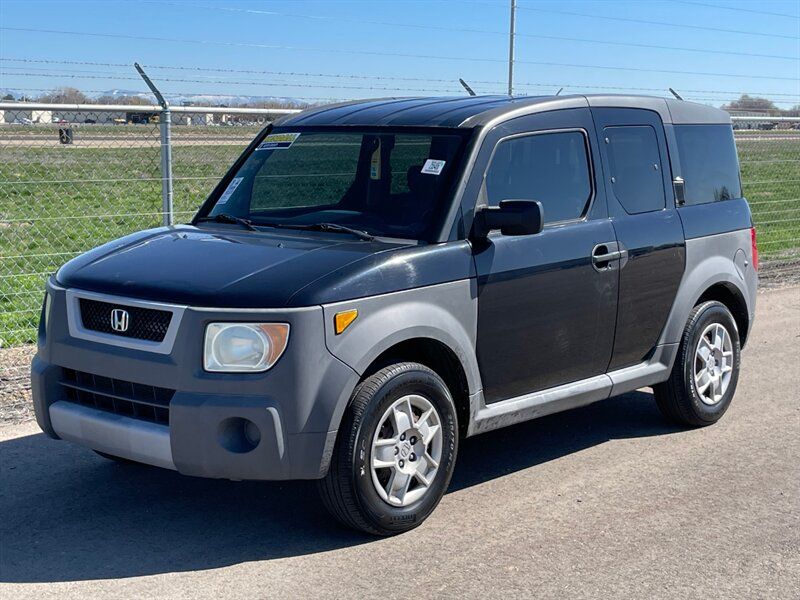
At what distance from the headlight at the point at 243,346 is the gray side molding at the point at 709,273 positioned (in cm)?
278

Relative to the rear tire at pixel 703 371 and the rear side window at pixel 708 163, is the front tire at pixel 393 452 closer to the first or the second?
the rear tire at pixel 703 371

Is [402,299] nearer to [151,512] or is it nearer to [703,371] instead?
[151,512]

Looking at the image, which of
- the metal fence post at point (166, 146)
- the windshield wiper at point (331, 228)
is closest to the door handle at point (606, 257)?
the windshield wiper at point (331, 228)

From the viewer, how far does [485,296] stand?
5254 mm

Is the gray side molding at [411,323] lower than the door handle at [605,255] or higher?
lower

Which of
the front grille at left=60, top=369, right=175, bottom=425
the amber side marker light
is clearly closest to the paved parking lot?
the front grille at left=60, top=369, right=175, bottom=425

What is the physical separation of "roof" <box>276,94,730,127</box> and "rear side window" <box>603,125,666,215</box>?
175 millimetres

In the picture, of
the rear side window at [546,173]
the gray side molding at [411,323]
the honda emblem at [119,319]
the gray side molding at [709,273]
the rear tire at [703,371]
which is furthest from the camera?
the rear tire at [703,371]

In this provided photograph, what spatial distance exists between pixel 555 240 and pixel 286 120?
1.76 metres

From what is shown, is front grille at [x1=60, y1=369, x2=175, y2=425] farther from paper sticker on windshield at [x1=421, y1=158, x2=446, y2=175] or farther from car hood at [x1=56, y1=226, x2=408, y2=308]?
paper sticker on windshield at [x1=421, y1=158, x2=446, y2=175]

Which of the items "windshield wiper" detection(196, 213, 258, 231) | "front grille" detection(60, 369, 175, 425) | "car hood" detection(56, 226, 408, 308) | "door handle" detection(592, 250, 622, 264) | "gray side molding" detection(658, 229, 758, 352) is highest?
"windshield wiper" detection(196, 213, 258, 231)

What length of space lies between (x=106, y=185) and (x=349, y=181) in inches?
326

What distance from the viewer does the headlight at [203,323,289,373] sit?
4488mm

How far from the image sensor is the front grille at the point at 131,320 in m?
4.67
